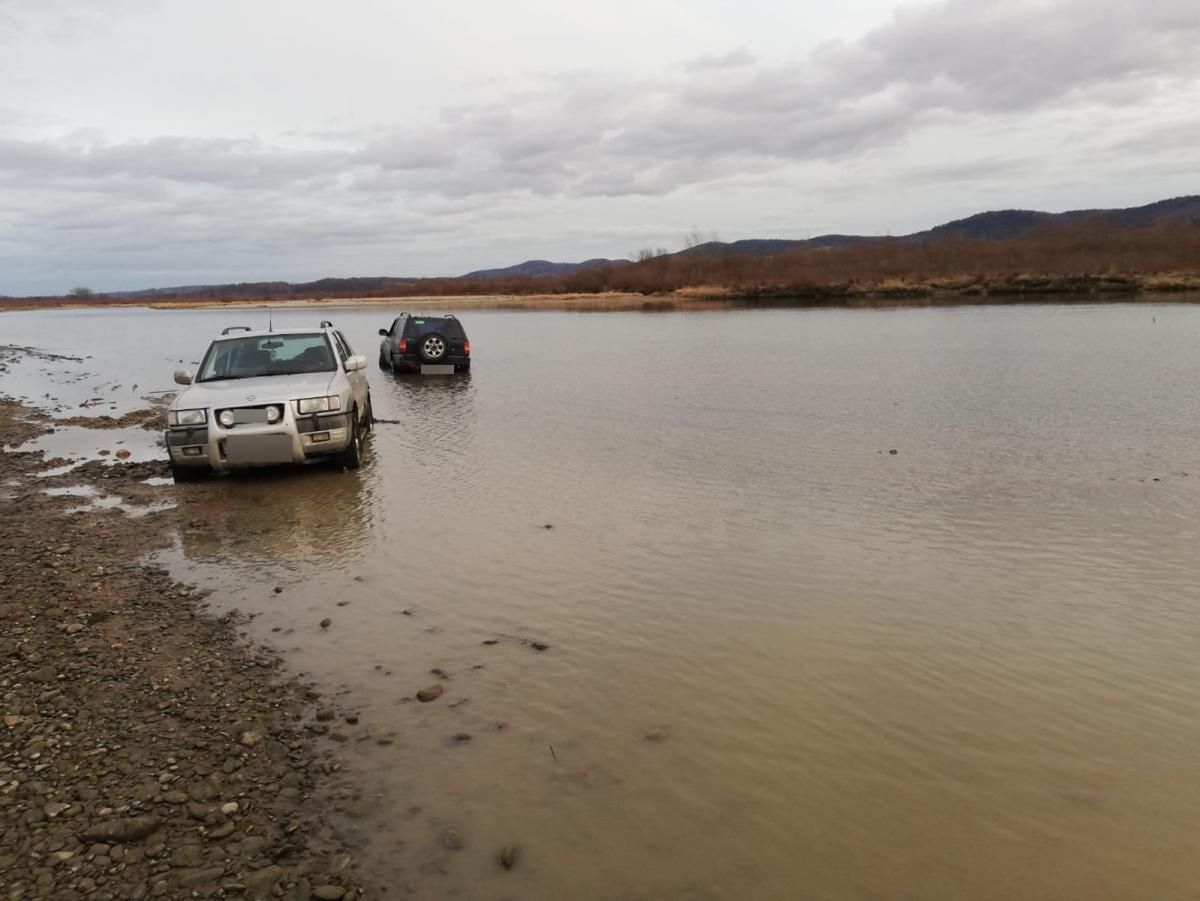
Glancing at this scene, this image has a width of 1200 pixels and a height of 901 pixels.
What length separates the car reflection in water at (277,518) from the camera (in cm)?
773

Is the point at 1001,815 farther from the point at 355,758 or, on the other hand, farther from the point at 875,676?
the point at 355,758

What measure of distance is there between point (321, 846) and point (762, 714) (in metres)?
2.38

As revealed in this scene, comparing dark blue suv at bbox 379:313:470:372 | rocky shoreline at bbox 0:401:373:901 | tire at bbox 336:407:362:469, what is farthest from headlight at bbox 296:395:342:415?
dark blue suv at bbox 379:313:470:372

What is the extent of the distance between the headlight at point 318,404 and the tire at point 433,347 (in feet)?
44.7

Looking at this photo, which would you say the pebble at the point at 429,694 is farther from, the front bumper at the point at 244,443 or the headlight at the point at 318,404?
the headlight at the point at 318,404

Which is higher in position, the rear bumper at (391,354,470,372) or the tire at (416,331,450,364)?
the tire at (416,331,450,364)

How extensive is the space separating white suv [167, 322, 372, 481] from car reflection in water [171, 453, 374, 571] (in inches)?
14.3

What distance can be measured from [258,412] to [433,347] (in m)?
14.1

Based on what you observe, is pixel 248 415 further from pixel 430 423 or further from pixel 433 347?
pixel 433 347

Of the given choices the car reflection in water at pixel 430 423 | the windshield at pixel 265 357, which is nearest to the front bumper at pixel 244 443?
the windshield at pixel 265 357

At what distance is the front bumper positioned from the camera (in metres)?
9.77

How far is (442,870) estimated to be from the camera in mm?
3387

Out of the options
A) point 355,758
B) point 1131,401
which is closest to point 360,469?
point 355,758

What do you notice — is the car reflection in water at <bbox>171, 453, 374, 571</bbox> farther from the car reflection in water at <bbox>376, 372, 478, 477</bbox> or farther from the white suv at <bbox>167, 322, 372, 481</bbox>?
the car reflection in water at <bbox>376, 372, 478, 477</bbox>
